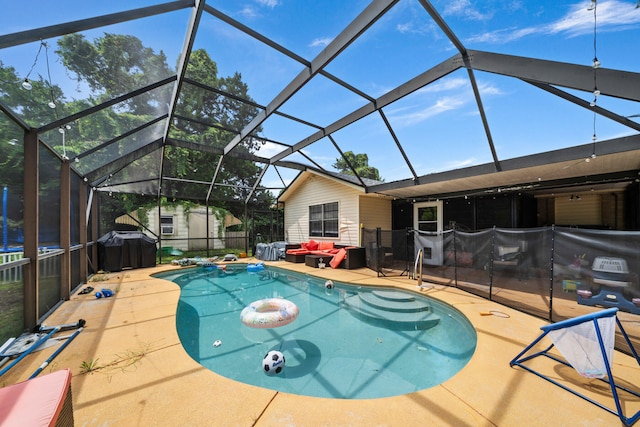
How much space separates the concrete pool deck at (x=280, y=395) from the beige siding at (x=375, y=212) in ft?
22.4

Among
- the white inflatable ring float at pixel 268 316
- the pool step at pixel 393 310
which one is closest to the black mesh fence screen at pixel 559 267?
the pool step at pixel 393 310

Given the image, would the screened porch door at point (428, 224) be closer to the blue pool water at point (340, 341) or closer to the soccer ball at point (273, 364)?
the blue pool water at point (340, 341)

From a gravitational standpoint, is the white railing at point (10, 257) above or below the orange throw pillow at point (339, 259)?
above

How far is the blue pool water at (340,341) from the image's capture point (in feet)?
10.4

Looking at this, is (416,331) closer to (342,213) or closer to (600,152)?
(600,152)

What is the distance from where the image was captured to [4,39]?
2531mm

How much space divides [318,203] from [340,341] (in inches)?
331

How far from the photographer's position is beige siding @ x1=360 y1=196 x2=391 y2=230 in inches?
402

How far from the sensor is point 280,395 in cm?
233

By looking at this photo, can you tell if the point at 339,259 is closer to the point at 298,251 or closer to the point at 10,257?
the point at 298,251

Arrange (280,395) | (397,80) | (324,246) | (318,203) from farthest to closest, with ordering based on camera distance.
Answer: (318,203) → (324,246) → (397,80) → (280,395)

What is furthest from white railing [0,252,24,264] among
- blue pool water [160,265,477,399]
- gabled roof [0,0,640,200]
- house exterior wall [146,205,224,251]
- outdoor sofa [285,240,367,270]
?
house exterior wall [146,205,224,251]

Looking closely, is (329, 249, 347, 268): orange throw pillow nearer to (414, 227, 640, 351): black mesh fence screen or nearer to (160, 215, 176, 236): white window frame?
(414, 227, 640, 351): black mesh fence screen

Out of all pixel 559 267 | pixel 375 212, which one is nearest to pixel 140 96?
pixel 559 267
